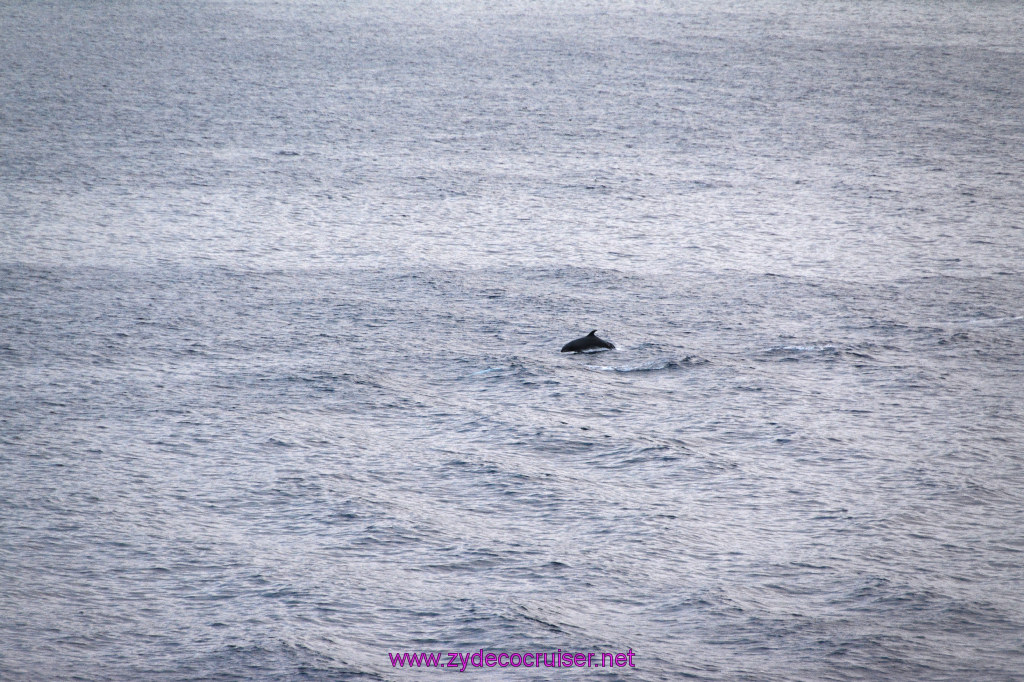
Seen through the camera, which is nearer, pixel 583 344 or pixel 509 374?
pixel 509 374

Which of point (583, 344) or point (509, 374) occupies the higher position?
point (583, 344)

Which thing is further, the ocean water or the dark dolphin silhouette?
the dark dolphin silhouette

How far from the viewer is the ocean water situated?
824cm

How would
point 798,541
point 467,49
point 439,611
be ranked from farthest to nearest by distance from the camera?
point 467,49 → point 798,541 → point 439,611

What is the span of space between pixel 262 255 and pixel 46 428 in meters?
6.34

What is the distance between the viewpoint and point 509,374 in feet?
42.2

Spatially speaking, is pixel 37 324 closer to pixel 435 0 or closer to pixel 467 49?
pixel 467 49

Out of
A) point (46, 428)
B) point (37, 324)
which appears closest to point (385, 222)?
point (37, 324)

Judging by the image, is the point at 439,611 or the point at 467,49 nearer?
the point at 439,611

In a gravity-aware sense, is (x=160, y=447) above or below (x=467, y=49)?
below

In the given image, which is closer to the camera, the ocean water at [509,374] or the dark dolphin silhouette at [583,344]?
the ocean water at [509,374]

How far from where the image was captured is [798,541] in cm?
934

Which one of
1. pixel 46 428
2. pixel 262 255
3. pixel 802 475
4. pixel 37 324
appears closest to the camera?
pixel 802 475

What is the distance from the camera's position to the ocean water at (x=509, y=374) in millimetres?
8242
